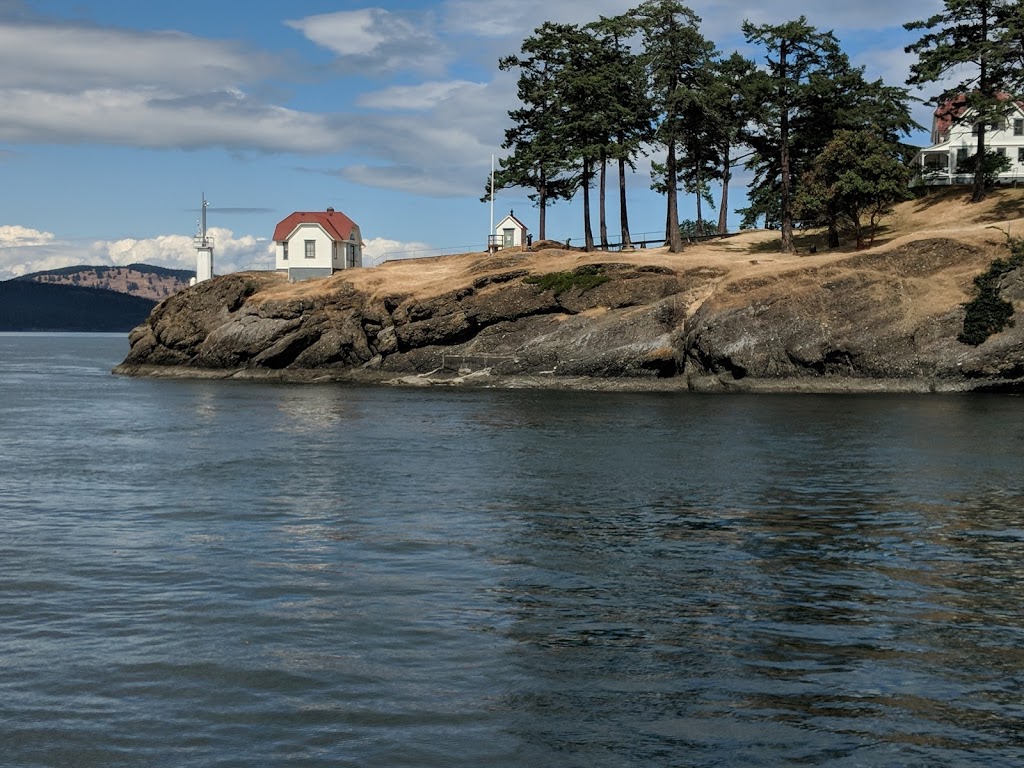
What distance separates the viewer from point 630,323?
64.1m

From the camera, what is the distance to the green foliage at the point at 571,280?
68.8 meters

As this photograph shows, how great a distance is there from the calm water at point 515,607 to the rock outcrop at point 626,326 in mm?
23580

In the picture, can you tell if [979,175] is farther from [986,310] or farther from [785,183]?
[986,310]

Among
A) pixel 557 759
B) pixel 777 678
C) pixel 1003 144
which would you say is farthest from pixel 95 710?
pixel 1003 144

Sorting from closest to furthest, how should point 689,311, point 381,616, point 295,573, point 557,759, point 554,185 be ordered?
1. point 557,759
2. point 381,616
3. point 295,573
4. point 689,311
5. point 554,185

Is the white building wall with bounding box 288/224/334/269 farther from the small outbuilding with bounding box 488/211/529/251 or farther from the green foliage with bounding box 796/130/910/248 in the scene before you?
the green foliage with bounding box 796/130/910/248

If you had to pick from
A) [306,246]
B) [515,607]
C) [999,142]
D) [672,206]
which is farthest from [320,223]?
[515,607]

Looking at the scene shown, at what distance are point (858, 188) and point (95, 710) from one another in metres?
65.6

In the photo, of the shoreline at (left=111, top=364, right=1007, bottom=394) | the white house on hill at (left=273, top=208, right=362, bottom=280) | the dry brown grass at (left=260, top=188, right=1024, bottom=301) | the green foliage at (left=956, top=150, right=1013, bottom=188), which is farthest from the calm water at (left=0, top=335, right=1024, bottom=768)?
the white house on hill at (left=273, top=208, right=362, bottom=280)

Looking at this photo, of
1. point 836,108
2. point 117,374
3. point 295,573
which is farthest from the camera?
point 117,374

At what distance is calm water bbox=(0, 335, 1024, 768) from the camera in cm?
1131

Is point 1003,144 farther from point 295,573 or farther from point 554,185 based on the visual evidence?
point 295,573

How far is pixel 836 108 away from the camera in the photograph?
253 feet

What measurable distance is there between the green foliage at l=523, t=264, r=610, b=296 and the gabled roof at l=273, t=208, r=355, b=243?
34.9 m
